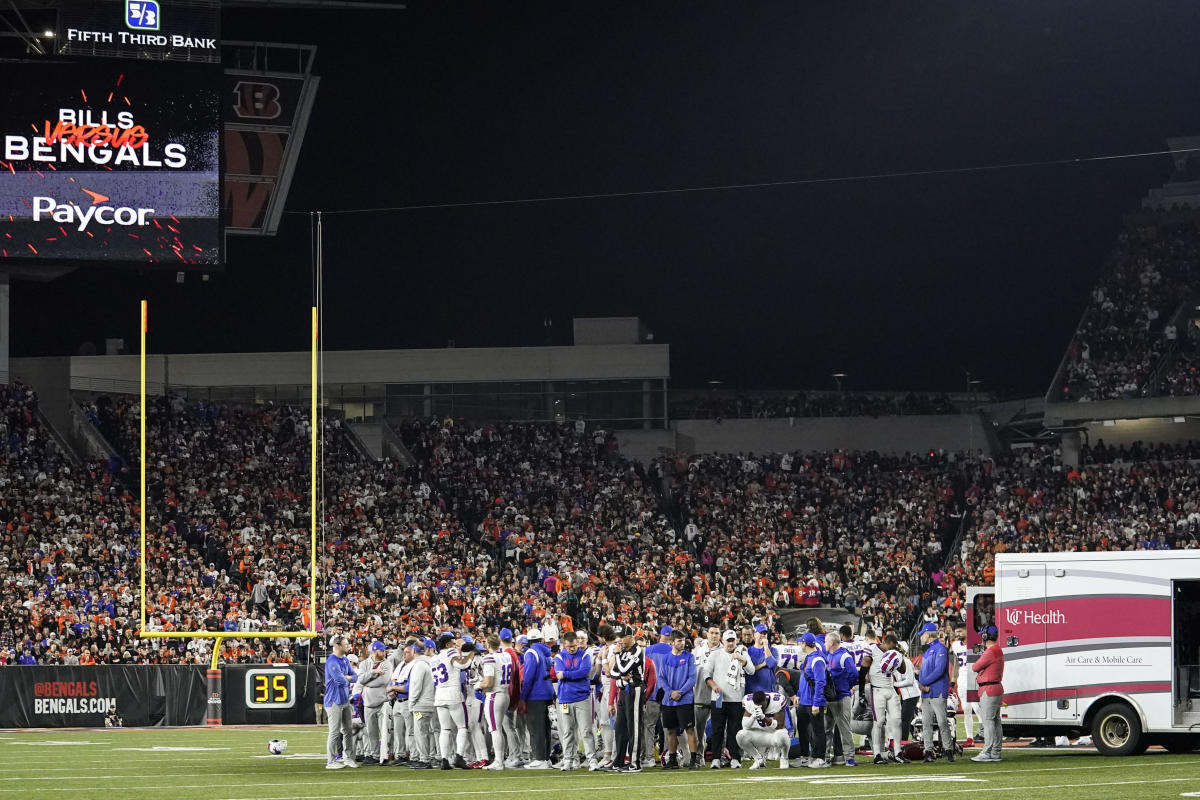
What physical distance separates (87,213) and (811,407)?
3133cm

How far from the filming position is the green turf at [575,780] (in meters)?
12.5

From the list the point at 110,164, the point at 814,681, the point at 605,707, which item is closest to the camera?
the point at 814,681

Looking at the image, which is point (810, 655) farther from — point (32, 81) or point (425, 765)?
point (32, 81)

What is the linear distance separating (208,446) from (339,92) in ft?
28.9

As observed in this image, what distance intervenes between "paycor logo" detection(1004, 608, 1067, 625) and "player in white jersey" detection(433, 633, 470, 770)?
5.43 m

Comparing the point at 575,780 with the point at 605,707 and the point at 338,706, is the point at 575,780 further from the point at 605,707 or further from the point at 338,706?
the point at 338,706

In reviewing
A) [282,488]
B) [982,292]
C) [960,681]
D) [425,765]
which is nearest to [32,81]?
[425,765]

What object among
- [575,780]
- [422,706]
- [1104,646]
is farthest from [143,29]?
[1104,646]

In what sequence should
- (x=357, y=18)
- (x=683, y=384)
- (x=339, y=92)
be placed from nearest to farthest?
1. (x=357, y=18)
2. (x=339, y=92)
3. (x=683, y=384)

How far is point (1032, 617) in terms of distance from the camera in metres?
16.9

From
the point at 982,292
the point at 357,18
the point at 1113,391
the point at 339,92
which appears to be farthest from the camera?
the point at 982,292

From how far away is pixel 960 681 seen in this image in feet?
69.8

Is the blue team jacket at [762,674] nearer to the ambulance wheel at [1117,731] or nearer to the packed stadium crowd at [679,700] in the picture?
the packed stadium crowd at [679,700]

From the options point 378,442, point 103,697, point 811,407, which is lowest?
point 103,697
